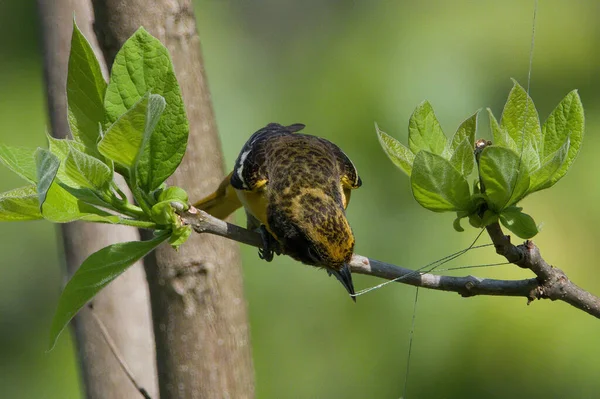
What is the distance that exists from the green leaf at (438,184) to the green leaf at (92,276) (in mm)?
449

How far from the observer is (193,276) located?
5.73 feet

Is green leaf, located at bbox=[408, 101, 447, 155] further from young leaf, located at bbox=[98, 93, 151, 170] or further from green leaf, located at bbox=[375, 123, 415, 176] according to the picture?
young leaf, located at bbox=[98, 93, 151, 170]

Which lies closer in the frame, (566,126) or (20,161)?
(20,161)

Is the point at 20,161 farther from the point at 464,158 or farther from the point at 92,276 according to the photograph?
the point at 464,158

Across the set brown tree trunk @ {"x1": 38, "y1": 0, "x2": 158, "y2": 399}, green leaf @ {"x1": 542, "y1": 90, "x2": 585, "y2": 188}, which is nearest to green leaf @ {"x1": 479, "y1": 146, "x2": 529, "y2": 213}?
green leaf @ {"x1": 542, "y1": 90, "x2": 585, "y2": 188}

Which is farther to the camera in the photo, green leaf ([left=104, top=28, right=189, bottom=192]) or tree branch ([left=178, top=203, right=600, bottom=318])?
tree branch ([left=178, top=203, right=600, bottom=318])

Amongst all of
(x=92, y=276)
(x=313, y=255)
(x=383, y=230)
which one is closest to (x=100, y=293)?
(x=313, y=255)

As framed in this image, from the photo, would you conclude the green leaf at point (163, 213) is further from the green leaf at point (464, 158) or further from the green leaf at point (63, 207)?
the green leaf at point (464, 158)

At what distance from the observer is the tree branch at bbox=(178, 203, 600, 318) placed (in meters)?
1.36

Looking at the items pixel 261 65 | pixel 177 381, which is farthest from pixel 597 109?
pixel 177 381

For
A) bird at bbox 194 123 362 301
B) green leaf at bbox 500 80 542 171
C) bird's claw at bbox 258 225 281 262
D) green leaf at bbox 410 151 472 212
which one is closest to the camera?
green leaf at bbox 410 151 472 212

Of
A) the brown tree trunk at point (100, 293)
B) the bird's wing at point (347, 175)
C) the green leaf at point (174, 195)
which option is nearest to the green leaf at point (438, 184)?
the green leaf at point (174, 195)

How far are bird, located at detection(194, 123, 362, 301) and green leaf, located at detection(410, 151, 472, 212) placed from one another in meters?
0.51

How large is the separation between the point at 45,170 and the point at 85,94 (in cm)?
26
